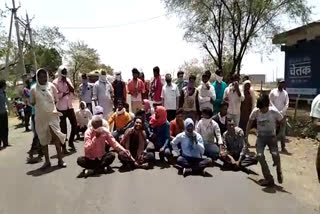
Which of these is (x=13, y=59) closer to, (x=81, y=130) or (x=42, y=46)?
(x=42, y=46)

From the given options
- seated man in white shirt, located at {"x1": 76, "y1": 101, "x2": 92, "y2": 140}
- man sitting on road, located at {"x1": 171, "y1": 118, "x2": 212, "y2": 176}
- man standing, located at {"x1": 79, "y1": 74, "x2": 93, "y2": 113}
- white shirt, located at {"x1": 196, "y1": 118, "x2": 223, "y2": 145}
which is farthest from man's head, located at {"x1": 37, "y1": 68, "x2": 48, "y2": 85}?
man standing, located at {"x1": 79, "y1": 74, "x2": 93, "y2": 113}

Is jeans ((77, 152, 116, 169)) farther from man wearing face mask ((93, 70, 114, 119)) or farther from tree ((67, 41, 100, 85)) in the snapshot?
tree ((67, 41, 100, 85))

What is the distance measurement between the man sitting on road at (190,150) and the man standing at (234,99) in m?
2.52

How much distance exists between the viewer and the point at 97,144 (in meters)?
9.40

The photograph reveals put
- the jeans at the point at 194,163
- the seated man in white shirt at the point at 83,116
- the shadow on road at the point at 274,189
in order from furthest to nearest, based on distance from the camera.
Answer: the seated man in white shirt at the point at 83,116 < the jeans at the point at 194,163 < the shadow on road at the point at 274,189

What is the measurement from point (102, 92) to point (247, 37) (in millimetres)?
17321

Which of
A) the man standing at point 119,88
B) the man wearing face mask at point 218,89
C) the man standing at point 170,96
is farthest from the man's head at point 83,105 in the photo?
the man wearing face mask at point 218,89

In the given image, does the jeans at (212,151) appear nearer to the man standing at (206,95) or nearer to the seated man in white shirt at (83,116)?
the man standing at (206,95)

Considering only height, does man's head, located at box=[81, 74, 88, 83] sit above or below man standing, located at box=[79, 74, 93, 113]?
above

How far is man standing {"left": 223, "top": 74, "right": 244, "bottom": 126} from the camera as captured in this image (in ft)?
39.3

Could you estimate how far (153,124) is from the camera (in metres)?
10.5

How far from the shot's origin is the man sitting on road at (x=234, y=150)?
9633 mm

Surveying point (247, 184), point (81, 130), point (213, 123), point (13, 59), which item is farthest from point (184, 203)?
point (13, 59)

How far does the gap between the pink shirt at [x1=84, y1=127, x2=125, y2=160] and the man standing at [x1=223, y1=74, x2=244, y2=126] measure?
12.0 feet
